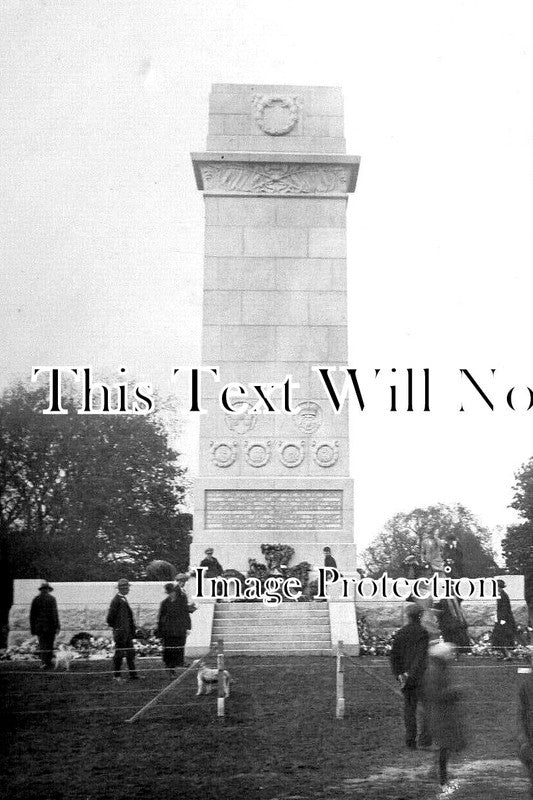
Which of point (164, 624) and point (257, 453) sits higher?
point (257, 453)

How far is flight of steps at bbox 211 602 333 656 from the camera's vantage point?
16.3m

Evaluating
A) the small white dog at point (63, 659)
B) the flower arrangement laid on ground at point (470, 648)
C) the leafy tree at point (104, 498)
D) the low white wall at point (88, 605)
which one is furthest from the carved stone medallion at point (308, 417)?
the small white dog at point (63, 659)

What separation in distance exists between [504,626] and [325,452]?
607 centimetres

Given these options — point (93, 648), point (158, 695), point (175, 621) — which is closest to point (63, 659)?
point (175, 621)

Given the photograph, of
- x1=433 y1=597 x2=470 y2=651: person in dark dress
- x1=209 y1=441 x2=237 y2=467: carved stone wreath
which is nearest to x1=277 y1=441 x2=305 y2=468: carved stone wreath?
x1=209 y1=441 x2=237 y2=467: carved stone wreath

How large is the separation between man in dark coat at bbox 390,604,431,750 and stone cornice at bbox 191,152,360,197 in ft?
54.0

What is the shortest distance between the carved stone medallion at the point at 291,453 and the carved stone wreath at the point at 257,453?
28cm

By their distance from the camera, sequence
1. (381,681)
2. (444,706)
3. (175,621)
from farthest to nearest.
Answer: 1. (175,621)
2. (381,681)
3. (444,706)

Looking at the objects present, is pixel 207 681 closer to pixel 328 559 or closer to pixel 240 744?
pixel 240 744

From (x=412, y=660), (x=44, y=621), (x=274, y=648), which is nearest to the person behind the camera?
(x=412, y=660)

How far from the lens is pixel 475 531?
36.9m

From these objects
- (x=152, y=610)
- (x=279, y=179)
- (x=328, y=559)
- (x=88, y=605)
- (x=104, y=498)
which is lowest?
(x=152, y=610)

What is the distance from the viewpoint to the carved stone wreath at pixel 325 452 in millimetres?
21234

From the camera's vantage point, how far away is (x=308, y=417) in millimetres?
21438
